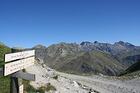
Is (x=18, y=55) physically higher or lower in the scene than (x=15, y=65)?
higher

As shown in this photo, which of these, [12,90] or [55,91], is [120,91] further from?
[12,90]

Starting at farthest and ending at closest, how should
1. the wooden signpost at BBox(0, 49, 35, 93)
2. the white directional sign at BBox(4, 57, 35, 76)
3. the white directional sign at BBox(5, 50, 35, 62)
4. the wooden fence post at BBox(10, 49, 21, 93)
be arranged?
the wooden fence post at BBox(10, 49, 21, 93) → the wooden signpost at BBox(0, 49, 35, 93) → the white directional sign at BBox(5, 50, 35, 62) → the white directional sign at BBox(4, 57, 35, 76)

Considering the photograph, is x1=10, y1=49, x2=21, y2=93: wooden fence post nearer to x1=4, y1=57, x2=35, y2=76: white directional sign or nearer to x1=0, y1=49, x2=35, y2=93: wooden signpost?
x1=0, y1=49, x2=35, y2=93: wooden signpost

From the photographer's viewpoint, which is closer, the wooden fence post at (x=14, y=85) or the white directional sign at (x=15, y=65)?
the white directional sign at (x=15, y=65)

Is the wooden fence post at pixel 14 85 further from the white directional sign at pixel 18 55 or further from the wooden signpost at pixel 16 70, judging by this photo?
the white directional sign at pixel 18 55

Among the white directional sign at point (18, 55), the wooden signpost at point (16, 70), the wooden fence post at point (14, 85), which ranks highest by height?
the white directional sign at point (18, 55)

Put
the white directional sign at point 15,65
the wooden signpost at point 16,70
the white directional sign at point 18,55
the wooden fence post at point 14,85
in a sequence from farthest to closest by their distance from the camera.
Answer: the wooden fence post at point 14,85 → the wooden signpost at point 16,70 → the white directional sign at point 18,55 → the white directional sign at point 15,65

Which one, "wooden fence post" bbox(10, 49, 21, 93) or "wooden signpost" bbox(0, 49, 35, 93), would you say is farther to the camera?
"wooden fence post" bbox(10, 49, 21, 93)

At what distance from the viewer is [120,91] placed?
38.5 m

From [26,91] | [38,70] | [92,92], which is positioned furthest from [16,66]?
[38,70]

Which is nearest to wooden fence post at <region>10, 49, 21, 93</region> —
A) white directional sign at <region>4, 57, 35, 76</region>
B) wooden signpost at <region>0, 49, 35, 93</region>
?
wooden signpost at <region>0, 49, 35, 93</region>

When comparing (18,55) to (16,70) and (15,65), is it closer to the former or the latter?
(15,65)

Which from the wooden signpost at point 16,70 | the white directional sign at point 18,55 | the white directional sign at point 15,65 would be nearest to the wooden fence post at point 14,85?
the wooden signpost at point 16,70

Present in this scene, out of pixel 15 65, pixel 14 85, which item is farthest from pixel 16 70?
pixel 14 85
